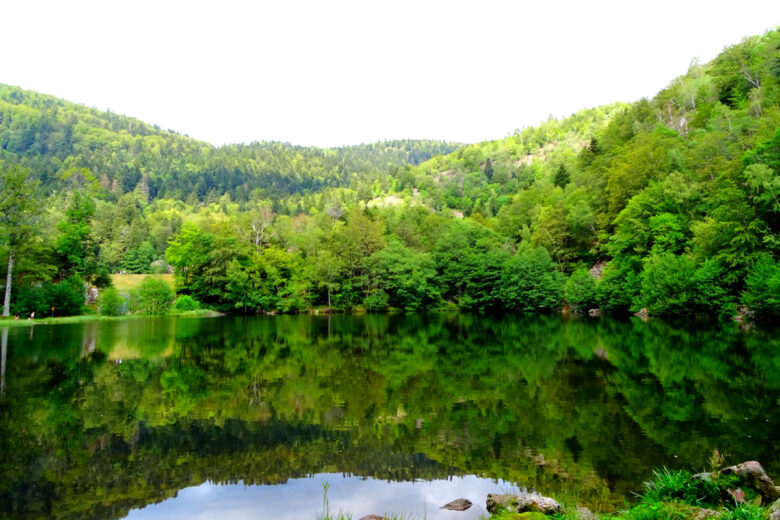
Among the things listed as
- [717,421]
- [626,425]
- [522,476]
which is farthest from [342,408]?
[717,421]

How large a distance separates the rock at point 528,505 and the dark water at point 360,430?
2.35 ft

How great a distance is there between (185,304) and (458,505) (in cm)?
6170

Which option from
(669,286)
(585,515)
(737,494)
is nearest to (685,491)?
(737,494)

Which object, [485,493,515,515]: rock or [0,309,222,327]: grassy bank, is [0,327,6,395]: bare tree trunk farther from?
[485,493,515,515]: rock

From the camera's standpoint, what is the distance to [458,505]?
6.44 m

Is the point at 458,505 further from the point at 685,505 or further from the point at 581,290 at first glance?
the point at 581,290

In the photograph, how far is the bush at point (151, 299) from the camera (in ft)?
190

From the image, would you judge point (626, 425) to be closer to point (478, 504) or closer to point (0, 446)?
point (478, 504)

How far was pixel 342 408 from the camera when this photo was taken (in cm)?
1123

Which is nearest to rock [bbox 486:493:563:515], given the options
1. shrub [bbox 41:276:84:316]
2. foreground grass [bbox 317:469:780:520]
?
foreground grass [bbox 317:469:780:520]

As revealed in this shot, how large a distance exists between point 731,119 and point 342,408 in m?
61.0

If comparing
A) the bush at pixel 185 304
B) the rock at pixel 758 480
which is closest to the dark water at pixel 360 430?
the rock at pixel 758 480

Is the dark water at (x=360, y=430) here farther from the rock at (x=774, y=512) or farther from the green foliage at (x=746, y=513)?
the rock at (x=774, y=512)

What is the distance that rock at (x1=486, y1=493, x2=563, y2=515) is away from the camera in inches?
218
